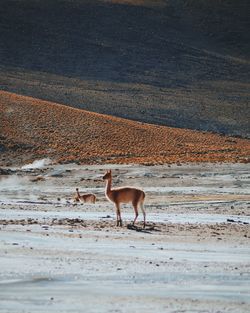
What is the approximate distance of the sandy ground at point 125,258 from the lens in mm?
10281

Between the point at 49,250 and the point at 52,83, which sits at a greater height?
the point at 52,83

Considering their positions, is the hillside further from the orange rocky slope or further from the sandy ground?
the sandy ground

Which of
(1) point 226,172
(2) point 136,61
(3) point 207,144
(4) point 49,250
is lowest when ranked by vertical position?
(4) point 49,250

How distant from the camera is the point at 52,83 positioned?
97.0 meters

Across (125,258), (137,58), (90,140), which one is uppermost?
(137,58)

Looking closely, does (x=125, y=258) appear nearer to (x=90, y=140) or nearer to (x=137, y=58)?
(x=90, y=140)

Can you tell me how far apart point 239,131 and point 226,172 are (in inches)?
1563

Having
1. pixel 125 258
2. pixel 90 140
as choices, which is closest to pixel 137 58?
pixel 90 140

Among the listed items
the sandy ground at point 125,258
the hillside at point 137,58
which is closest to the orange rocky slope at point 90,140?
the hillside at point 137,58

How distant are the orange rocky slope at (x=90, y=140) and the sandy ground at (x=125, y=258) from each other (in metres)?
24.4

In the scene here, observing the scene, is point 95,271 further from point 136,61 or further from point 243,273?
point 136,61

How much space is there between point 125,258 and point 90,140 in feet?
156

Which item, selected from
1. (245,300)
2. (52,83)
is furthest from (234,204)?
(52,83)

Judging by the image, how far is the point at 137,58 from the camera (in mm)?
121188
